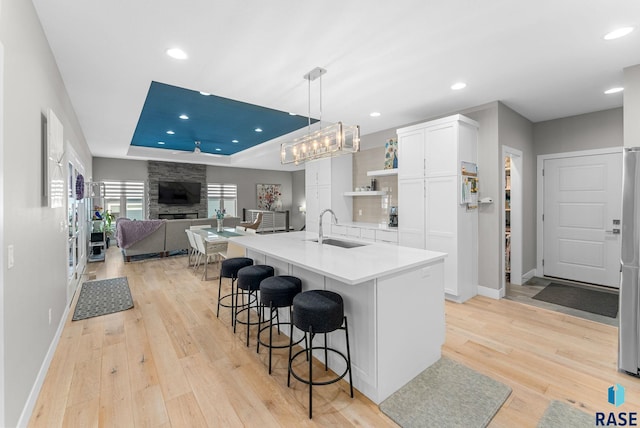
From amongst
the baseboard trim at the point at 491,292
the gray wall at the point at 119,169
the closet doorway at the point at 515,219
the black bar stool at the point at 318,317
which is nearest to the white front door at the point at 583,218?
the closet doorway at the point at 515,219

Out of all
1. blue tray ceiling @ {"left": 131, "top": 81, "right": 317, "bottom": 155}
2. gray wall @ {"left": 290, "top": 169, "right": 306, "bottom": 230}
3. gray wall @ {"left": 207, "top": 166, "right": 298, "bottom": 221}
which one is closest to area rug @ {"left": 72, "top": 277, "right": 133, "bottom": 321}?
blue tray ceiling @ {"left": 131, "top": 81, "right": 317, "bottom": 155}

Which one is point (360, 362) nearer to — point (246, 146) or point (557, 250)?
point (557, 250)

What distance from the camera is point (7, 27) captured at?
61.5 inches

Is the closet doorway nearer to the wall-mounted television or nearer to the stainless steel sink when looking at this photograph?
the stainless steel sink

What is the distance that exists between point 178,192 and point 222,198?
1529 mm

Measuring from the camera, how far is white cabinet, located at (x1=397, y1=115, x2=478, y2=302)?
373 centimetres

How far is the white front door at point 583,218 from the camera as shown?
4117 millimetres

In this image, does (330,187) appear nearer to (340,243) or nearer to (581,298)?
(340,243)

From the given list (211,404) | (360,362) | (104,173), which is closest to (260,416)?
(211,404)

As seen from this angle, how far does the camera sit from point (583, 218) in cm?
437

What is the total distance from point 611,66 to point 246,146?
7.16 m

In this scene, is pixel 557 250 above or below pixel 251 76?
below

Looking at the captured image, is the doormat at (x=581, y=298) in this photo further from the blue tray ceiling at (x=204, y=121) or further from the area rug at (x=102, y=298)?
the area rug at (x=102, y=298)

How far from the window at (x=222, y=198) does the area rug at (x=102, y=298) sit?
5.62m
